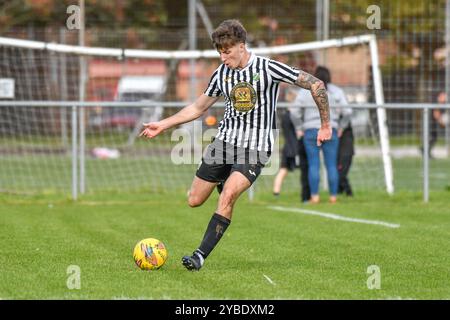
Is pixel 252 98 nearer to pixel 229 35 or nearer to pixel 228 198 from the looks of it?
pixel 229 35

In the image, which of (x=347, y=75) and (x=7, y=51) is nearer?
(x=7, y=51)

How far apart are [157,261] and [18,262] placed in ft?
4.34

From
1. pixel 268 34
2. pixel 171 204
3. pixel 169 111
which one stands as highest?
pixel 268 34

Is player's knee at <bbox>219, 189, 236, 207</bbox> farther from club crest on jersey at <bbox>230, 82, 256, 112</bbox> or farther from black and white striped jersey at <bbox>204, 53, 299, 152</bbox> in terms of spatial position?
club crest on jersey at <bbox>230, 82, 256, 112</bbox>

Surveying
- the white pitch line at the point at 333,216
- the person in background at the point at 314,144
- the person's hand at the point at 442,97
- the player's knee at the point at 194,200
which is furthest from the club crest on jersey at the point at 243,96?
the person's hand at the point at 442,97

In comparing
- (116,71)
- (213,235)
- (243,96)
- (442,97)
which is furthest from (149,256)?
(442,97)

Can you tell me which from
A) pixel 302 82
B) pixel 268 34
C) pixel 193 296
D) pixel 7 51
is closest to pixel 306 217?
pixel 302 82

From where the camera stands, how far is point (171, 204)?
1606 centimetres

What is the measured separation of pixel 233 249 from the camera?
1036cm

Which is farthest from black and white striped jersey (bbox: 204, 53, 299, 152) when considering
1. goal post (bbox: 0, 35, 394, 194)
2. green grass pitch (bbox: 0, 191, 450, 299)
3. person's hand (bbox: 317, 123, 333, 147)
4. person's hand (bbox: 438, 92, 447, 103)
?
person's hand (bbox: 438, 92, 447, 103)

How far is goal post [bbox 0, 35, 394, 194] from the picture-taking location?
59.3 ft

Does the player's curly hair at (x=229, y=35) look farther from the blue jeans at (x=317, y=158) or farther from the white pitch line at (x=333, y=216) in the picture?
the blue jeans at (x=317, y=158)

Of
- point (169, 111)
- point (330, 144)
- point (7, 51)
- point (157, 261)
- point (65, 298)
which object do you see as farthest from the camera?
point (7, 51)
